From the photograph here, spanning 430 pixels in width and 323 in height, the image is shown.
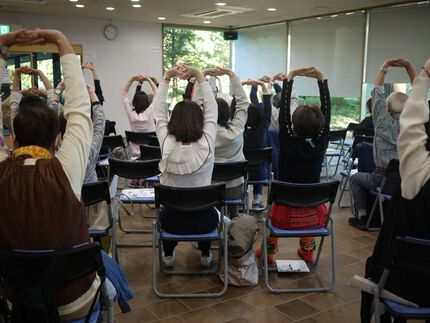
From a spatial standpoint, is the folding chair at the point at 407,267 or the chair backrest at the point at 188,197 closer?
the folding chair at the point at 407,267

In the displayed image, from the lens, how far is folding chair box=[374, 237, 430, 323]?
1.90 m

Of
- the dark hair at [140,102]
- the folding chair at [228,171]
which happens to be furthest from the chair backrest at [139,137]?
the folding chair at [228,171]

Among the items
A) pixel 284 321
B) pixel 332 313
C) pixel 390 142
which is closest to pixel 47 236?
pixel 284 321

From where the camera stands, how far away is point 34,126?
1.74m

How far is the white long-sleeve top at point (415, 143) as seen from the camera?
186 centimetres

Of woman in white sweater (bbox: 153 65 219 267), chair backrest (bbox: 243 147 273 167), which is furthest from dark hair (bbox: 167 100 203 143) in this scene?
chair backrest (bbox: 243 147 273 167)

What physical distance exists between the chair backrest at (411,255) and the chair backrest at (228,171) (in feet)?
7.05

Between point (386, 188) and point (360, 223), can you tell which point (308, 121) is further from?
point (360, 223)

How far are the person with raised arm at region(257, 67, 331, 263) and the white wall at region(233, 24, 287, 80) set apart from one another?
25.5 feet

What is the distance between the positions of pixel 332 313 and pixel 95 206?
1805 mm

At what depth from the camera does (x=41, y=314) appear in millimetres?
1686

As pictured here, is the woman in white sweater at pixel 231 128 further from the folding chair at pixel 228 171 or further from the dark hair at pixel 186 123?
the dark hair at pixel 186 123

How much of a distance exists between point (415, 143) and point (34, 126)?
1.49 meters

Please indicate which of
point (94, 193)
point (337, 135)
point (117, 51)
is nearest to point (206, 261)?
point (94, 193)
